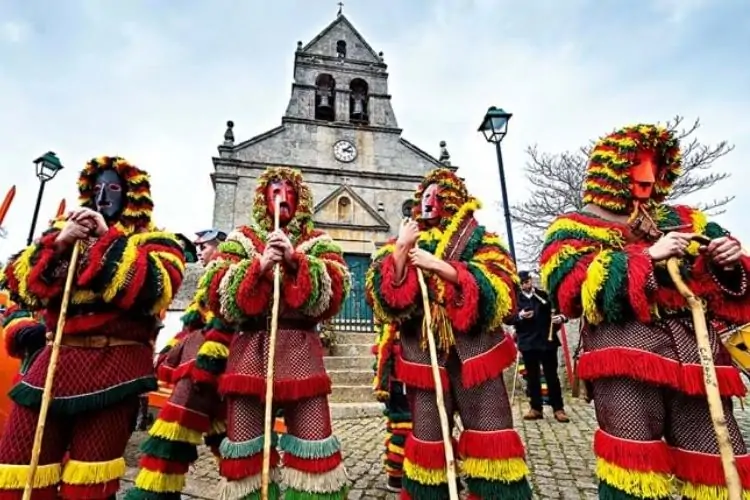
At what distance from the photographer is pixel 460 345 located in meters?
2.69

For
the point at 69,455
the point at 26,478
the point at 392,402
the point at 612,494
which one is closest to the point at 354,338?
the point at 392,402

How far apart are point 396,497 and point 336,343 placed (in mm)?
5925

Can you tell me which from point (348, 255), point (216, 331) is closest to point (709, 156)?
point (348, 255)

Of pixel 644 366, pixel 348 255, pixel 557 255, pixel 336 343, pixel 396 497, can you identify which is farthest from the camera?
pixel 348 255

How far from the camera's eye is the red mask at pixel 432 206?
3.16 meters

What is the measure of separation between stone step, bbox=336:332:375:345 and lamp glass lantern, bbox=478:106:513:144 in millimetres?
4869

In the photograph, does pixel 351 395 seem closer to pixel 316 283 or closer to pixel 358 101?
pixel 316 283

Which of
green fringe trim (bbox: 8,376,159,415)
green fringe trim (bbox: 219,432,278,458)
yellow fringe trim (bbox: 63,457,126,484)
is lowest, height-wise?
yellow fringe trim (bbox: 63,457,126,484)

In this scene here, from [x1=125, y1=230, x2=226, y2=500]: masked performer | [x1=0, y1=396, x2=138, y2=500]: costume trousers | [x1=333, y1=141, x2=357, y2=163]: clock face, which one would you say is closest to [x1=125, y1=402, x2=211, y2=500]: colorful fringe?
[x1=125, y1=230, x2=226, y2=500]: masked performer

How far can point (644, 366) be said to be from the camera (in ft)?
6.47

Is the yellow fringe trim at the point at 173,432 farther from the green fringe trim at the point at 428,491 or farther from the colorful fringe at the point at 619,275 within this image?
the colorful fringe at the point at 619,275

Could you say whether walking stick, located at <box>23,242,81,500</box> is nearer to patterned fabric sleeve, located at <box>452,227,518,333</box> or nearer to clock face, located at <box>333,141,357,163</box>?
patterned fabric sleeve, located at <box>452,227,518,333</box>

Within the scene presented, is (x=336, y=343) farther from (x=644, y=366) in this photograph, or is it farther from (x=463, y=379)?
(x=644, y=366)

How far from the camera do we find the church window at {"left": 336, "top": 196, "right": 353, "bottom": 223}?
20281 mm
